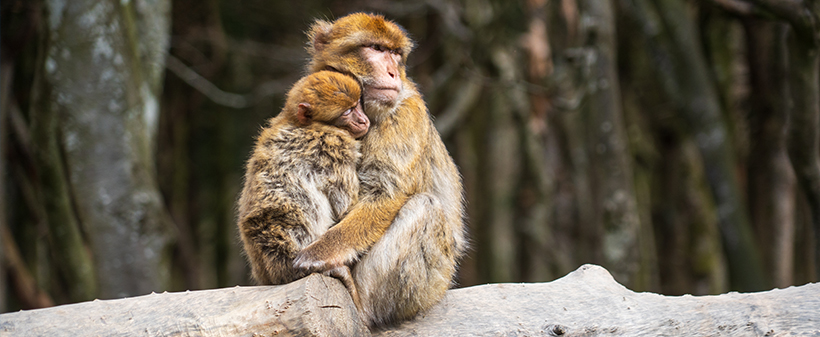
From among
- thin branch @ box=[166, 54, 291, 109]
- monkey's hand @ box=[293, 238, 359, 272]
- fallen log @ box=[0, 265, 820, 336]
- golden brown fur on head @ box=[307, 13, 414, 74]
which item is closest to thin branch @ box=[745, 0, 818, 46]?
fallen log @ box=[0, 265, 820, 336]

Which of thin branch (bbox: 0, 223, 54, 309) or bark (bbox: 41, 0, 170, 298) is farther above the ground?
bark (bbox: 41, 0, 170, 298)

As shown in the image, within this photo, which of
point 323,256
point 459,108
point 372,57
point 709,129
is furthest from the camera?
point 459,108

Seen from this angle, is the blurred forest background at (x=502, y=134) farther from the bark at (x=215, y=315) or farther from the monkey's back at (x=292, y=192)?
the bark at (x=215, y=315)

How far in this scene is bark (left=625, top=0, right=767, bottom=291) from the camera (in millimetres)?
6141

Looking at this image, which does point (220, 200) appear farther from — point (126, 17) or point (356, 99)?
point (356, 99)

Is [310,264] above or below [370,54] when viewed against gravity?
below

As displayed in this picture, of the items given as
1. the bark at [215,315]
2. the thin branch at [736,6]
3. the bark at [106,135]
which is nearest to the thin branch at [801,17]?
the thin branch at [736,6]

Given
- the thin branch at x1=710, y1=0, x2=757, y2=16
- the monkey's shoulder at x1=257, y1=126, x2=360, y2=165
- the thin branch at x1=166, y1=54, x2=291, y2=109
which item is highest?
the thin branch at x1=166, y1=54, x2=291, y2=109

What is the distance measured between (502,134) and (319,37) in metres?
5.82

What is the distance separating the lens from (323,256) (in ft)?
10.8

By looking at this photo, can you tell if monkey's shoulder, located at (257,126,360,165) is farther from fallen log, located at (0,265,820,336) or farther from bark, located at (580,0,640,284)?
bark, located at (580,0,640,284)

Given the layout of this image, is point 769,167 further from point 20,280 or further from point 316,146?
point 20,280

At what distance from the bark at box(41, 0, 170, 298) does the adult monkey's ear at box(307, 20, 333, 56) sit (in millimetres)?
1781

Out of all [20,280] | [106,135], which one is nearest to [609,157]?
[106,135]
